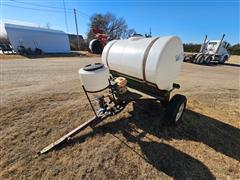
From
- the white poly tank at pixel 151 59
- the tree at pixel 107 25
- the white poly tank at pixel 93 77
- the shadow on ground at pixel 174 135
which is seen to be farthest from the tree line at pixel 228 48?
the white poly tank at pixel 93 77

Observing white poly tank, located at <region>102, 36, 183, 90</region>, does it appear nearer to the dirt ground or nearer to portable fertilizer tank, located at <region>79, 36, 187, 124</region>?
portable fertilizer tank, located at <region>79, 36, 187, 124</region>

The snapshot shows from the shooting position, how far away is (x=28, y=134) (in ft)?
10.1

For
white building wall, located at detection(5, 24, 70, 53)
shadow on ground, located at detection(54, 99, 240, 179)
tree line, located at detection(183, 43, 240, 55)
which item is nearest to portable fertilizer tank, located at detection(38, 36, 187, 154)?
shadow on ground, located at detection(54, 99, 240, 179)

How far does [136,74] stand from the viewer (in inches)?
131

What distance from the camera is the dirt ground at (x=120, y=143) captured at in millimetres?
2334

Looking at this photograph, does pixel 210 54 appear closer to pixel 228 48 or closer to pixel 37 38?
pixel 37 38

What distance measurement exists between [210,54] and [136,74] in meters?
17.2

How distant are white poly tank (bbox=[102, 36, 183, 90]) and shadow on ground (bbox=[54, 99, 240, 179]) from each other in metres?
0.61

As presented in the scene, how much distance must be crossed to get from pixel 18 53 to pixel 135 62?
74.9 feet

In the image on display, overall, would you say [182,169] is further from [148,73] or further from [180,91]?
[180,91]

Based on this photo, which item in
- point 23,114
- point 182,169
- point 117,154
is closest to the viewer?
point 182,169

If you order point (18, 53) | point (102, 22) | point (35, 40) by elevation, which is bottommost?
point (18, 53)

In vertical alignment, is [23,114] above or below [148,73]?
below

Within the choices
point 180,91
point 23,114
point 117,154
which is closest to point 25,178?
point 117,154
